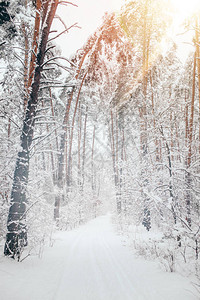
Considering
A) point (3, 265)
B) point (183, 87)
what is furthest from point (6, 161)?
point (183, 87)

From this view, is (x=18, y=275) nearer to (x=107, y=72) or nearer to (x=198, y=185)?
(x=198, y=185)

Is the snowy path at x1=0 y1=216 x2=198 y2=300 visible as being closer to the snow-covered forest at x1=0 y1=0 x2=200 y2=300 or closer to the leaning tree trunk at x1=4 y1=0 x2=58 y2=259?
the snow-covered forest at x1=0 y1=0 x2=200 y2=300

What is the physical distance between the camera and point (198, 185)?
536 cm

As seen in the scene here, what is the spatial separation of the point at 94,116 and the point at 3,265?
Result: 1656cm

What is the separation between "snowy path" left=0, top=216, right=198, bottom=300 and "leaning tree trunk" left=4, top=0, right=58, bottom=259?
425mm

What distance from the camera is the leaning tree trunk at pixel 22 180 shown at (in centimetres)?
421

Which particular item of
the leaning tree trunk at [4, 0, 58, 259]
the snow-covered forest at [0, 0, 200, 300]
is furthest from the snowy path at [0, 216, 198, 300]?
the leaning tree trunk at [4, 0, 58, 259]

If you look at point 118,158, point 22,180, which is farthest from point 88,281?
point 118,158

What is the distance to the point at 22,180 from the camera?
182 inches

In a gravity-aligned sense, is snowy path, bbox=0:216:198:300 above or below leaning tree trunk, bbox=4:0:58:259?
below

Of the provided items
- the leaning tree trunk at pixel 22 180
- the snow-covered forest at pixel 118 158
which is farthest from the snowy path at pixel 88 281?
the leaning tree trunk at pixel 22 180

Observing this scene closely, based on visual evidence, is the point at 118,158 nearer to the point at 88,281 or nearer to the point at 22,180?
the point at 22,180

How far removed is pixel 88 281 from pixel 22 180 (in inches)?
113

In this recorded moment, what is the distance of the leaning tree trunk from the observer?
421 cm
